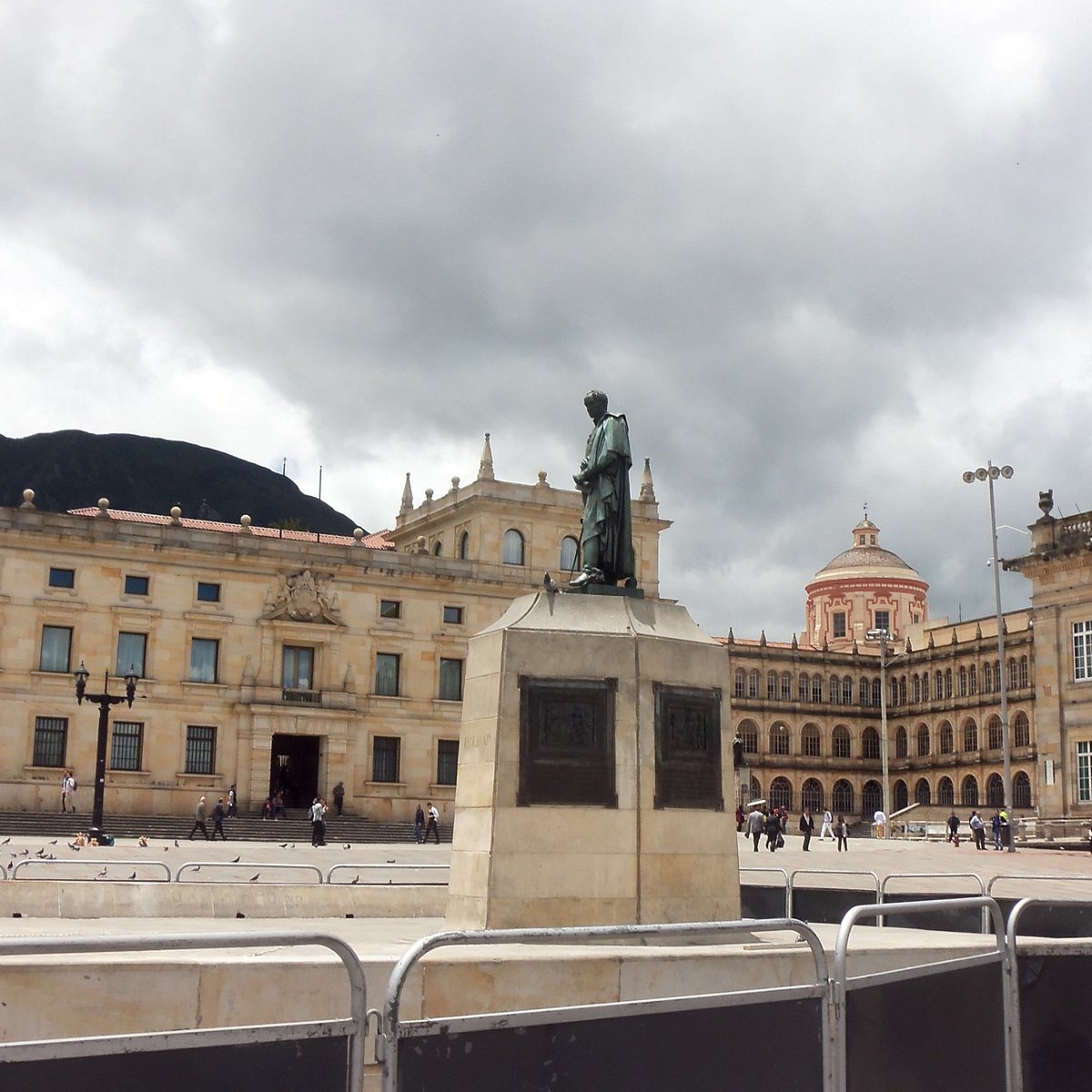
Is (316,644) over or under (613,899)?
over

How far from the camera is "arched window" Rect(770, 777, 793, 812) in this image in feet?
278

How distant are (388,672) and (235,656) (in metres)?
6.33

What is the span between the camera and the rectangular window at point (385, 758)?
54.7 m

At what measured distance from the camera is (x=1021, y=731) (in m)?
77.2

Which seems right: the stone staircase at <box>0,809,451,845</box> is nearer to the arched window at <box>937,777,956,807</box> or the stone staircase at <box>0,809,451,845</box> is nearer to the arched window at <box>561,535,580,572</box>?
the arched window at <box>561,535,580,572</box>

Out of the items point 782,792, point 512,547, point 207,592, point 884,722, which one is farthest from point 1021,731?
point 207,592

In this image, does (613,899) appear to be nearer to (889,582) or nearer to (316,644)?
(316,644)

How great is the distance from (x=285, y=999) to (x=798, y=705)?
270 ft

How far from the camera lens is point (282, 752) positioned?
54312mm

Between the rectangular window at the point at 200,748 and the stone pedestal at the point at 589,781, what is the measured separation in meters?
42.0

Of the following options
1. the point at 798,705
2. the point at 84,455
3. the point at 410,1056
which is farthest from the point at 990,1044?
the point at 84,455

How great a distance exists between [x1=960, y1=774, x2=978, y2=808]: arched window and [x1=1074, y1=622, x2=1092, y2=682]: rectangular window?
34488mm

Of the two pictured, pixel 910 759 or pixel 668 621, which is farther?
pixel 910 759

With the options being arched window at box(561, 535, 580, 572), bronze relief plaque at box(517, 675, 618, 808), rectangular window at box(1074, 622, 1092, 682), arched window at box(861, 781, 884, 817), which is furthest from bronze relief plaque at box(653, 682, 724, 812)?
arched window at box(861, 781, 884, 817)
